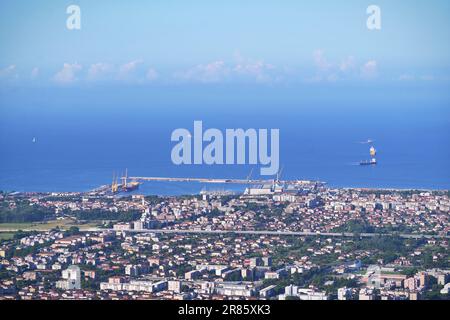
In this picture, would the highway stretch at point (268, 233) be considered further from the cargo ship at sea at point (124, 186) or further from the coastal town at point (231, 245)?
the cargo ship at sea at point (124, 186)

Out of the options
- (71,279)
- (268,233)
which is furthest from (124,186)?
(71,279)

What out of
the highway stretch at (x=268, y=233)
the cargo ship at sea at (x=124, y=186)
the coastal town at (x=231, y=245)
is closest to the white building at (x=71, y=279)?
the coastal town at (x=231, y=245)

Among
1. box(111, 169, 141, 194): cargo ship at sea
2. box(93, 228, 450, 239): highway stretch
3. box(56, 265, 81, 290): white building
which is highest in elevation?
box(111, 169, 141, 194): cargo ship at sea

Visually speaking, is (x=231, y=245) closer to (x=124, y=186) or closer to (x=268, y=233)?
(x=268, y=233)

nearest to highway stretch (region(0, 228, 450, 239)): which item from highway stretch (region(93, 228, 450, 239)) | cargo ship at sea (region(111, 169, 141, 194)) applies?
highway stretch (region(93, 228, 450, 239))

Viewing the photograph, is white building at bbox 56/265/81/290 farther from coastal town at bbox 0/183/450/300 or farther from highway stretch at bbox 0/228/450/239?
highway stretch at bbox 0/228/450/239

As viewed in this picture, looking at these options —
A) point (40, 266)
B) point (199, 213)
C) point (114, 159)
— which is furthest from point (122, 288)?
Answer: point (114, 159)

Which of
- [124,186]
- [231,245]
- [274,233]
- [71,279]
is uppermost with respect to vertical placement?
[124,186]

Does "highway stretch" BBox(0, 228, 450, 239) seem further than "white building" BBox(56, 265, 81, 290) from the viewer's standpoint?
Yes
